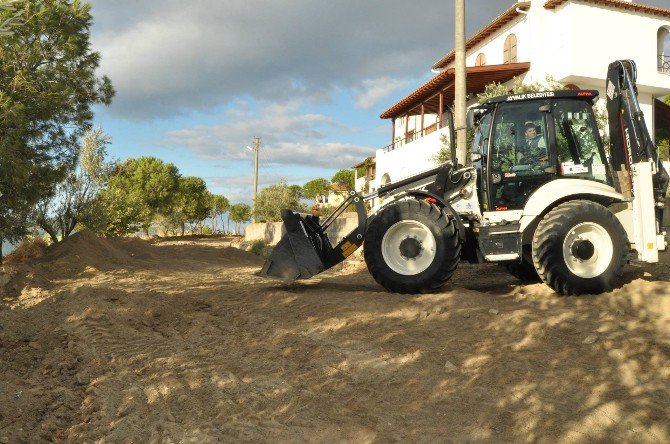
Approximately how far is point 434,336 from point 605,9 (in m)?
21.7

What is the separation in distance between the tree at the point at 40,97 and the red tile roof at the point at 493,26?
1492 centimetres

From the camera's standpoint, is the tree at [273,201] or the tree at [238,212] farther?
the tree at [238,212]

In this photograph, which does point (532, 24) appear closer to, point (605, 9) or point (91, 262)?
point (605, 9)

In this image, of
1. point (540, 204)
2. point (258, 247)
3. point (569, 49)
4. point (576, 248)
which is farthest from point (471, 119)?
point (258, 247)

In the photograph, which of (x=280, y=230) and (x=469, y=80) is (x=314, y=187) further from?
(x=469, y=80)

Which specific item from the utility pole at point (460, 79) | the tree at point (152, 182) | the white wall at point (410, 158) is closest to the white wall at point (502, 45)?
the white wall at point (410, 158)

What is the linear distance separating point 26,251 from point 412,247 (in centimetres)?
1162

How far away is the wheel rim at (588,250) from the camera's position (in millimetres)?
7453

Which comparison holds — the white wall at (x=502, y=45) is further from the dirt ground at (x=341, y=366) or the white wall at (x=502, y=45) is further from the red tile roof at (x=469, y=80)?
the dirt ground at (x=341, y=366)

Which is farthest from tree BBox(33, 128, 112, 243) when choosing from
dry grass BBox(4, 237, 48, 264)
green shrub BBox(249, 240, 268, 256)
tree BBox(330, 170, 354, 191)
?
tree BBox(330, 170, 354, 191)

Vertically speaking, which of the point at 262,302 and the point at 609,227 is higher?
the point at 609,227

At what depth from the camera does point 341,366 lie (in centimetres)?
521

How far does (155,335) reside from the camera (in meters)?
6.78

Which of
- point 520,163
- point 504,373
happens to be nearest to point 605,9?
point 520,163
